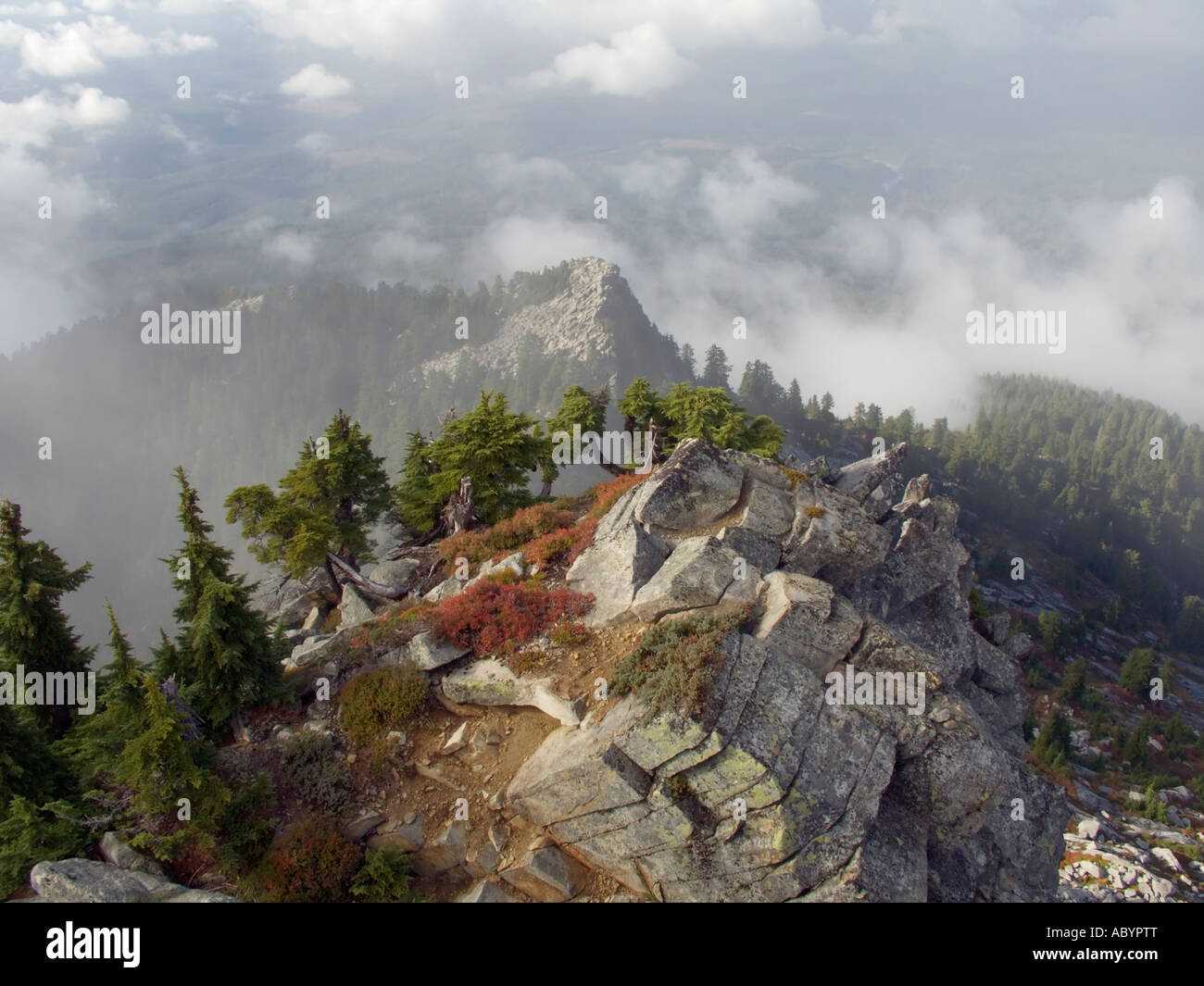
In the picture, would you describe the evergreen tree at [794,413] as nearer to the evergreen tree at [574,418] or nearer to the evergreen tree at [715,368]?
the evergreen tree at [715,368]

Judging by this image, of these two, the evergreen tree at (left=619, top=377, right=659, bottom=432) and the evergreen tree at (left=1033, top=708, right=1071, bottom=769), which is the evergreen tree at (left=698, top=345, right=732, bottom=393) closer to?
the evergreen tree at (left=1033, top=708, right=1071, bottom=769)

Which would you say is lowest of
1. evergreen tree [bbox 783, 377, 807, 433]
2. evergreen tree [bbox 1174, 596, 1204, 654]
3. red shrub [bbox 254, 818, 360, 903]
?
evergreen tree [bbox 1174, 596, 1204, 654]

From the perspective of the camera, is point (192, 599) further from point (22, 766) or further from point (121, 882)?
point (121, 882)

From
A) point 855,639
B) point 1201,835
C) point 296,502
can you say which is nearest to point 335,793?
point 855,639

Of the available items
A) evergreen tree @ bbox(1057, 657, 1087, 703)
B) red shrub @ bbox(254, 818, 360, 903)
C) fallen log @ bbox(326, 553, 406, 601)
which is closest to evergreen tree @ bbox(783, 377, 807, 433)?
evergreen tree @ bbox(1057, 657, 1087, 703)

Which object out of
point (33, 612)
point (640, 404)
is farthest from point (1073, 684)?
point (33, 612)

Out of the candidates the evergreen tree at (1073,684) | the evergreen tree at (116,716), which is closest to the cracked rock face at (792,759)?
the evergreen tree at (116,716)

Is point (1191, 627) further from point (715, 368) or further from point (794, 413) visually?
point (715, 368)
